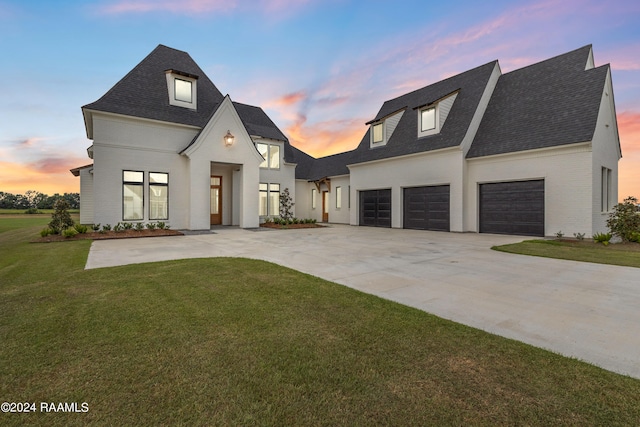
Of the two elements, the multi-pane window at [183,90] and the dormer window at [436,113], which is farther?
the dormer window at [436,113]

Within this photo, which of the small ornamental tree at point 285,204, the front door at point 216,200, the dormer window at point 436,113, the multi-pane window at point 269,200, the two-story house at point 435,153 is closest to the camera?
the two-story house at point 435,153

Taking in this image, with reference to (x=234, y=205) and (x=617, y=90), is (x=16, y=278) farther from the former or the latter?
(x=617, y=90)

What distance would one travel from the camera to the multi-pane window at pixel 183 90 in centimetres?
1396

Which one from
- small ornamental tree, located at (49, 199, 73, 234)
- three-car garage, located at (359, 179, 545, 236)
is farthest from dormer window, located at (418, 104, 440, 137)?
small ornamental tree, located at (49, 199, 73, 234)

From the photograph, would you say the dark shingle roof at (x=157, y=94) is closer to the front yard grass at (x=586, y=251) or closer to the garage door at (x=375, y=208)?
the garage door at (x=375, y=208)

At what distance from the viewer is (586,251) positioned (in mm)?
7984

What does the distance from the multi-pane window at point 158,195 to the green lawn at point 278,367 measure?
1028 cm

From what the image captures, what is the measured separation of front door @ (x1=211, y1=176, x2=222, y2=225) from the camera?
16.3m

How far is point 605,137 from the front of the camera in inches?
489

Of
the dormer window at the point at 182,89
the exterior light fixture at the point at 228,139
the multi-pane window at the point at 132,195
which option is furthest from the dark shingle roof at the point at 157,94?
the multi-pane window at the point at 132,195

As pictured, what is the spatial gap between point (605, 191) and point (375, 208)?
11.0 m

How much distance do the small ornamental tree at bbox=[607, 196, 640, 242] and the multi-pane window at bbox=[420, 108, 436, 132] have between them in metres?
8.48

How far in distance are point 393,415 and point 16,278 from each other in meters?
6.25

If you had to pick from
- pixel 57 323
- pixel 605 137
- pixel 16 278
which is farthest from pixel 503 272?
pixel 605 137
